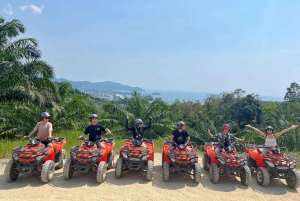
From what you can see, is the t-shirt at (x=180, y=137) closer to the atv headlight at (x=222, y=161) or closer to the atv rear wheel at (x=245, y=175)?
the atv headlight at (x=222, y=161)

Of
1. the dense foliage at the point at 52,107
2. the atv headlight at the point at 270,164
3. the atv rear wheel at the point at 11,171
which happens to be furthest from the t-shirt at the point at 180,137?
the dense foliage at the point at 52,107

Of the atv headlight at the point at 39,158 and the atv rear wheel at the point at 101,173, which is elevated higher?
the atv headlight at the point at 39,158

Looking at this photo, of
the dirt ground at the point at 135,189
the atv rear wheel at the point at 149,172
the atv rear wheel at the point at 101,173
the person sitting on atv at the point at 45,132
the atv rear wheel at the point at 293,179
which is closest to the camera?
the dirt ground at the point at 135,189

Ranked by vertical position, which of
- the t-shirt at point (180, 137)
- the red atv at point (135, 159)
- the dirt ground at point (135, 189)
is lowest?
the dirt ground at point (135, 189)

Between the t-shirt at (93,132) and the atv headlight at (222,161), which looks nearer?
the atv headlight at (222,161)

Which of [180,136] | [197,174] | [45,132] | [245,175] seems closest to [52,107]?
[45,132]

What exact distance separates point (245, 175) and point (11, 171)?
646 centimetres

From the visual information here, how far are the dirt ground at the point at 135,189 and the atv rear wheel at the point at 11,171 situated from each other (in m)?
0.14

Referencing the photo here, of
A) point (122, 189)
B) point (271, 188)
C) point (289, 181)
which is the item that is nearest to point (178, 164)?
point (122, 189)

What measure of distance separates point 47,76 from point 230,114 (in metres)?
23.0

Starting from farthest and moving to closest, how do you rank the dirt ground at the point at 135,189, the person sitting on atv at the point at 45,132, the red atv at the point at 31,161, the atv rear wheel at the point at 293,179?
the person sitting on atv at the point at 45,132 < the atv rear wheel at the point at 293,179 < the red atv at the point at 31,161 < the dirt ground at the point at 135,189

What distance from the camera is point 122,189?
22.3 feet

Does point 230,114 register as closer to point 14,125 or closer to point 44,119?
point 14,125

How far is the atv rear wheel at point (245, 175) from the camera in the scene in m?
7.34
